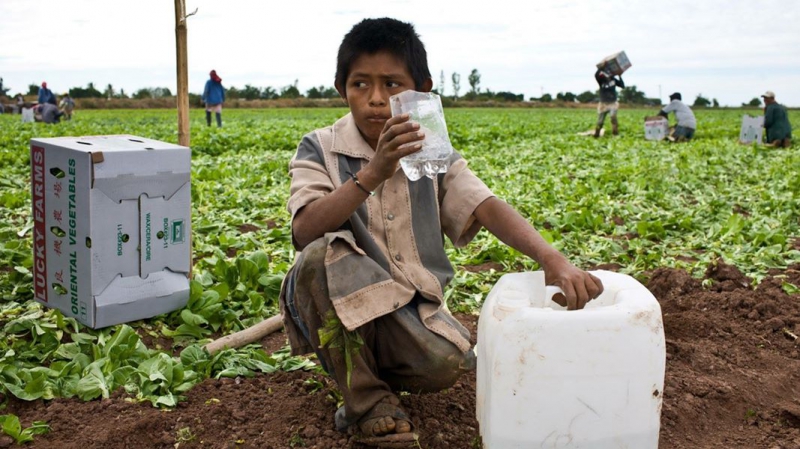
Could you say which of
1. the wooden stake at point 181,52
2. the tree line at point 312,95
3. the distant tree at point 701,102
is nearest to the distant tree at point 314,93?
the tree line at point 312,95

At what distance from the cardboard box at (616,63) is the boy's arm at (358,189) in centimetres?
1491

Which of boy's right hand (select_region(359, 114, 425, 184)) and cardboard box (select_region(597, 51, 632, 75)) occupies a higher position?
cardboard box (select_region(597, 51, 632, 75))

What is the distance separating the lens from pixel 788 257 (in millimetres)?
4746

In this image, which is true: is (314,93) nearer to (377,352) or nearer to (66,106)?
(66,106)

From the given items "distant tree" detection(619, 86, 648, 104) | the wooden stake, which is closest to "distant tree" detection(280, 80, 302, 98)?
"distant tree" detection(619, 86, 648, 104)

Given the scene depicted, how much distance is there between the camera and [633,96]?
66.6 metres

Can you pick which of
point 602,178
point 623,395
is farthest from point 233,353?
point 602,178

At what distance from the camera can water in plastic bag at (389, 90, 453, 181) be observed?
2023 millimetres

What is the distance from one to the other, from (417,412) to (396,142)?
99cm

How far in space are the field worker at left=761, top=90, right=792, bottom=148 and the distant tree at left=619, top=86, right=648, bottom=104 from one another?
53.5 meters

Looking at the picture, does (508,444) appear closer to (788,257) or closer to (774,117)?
(788,257)

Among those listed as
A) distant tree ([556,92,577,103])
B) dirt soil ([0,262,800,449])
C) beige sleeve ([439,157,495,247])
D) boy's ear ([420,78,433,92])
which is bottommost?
dirt soil ([0,262,800,449])

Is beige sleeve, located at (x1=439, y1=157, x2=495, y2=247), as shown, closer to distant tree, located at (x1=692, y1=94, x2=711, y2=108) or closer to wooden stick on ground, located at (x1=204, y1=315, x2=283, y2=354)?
wooden stick on ground, located at (x1=204, y1=315, x2=283, y2=354)

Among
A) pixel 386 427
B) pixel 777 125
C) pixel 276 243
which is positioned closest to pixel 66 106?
pixel 777 125
